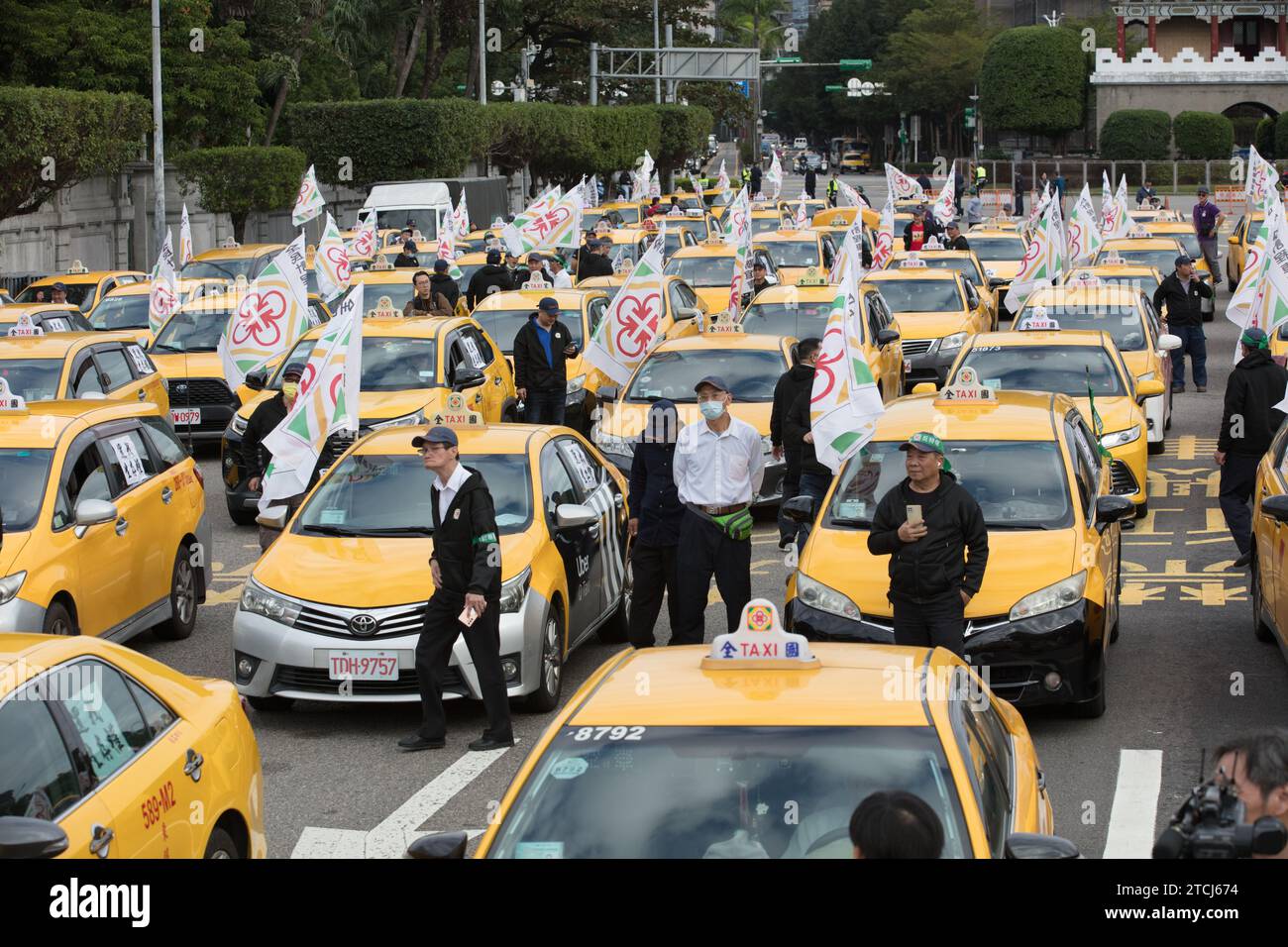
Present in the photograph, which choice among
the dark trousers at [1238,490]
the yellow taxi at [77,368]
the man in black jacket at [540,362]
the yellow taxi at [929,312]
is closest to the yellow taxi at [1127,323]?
the yellow taxi at [929,312]

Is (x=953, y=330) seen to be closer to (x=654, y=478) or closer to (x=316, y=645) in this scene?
(x=654, y=478)

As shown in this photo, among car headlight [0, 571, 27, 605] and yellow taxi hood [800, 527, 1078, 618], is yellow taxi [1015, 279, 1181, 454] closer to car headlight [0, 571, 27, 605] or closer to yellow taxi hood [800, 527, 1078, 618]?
yellow taxi hood [800, 527, 1078, 618]

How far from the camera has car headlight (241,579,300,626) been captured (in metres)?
11.0

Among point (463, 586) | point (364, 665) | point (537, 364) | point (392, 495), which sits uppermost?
point (537, 364)

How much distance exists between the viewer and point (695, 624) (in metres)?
11.6

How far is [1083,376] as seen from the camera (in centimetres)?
1730

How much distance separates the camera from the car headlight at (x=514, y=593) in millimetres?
11023

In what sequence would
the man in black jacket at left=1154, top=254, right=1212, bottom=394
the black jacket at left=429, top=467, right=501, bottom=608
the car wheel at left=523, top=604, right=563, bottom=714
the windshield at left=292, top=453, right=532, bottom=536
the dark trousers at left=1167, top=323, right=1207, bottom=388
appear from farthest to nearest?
the dark trousers at left=1167, top=323, right=1207, bottom=388 < the man in black jacket at left=1154, top=254, right=1212, bottom=394 < the windshield at left=292, top=453, right=532, bottom=536 < the car wheel at left=523, top=604, right=563, bottom=714 < the black jacket at left=429, top=467, right=501, bottom=608

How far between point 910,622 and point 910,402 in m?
3.53

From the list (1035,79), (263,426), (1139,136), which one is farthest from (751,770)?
(1035,79)

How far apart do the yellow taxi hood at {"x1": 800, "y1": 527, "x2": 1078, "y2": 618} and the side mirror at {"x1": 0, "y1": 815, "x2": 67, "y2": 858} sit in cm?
567

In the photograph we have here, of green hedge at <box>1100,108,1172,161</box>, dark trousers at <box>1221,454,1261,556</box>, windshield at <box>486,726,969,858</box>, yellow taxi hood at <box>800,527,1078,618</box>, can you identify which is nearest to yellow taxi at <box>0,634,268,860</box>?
windshield at <box>486,726,969,858</box>

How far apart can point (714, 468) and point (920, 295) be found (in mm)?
14649

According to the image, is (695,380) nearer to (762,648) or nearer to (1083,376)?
(1083,376)
